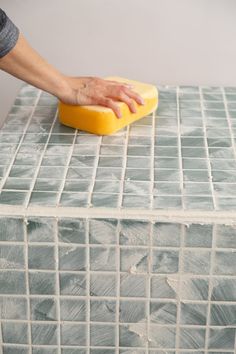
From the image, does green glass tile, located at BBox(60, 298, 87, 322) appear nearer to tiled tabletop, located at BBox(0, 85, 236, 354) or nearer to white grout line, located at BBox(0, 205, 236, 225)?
tiled tabletop, located at BBox(0, 85, 236, 354)

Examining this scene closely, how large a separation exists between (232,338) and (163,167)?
0.88ft

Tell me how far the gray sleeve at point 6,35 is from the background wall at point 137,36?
282mm

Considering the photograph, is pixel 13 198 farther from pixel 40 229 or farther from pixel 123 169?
pixel 123 169

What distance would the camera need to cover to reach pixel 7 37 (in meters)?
1.13

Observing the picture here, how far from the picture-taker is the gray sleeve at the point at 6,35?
3.69ft

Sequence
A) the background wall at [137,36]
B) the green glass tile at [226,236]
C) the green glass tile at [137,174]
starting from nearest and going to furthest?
the green glass tile at [226,236], the green glass tile at [137,174], the background wall at [137,36]

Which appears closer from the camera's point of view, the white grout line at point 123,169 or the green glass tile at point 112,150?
the white grout line at point 123,169

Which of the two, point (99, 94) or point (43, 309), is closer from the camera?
point (43, 309)

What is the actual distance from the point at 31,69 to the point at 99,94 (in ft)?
0.40

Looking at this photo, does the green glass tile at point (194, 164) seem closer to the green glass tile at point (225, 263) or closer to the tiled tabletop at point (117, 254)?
the tiled tabletop at point (117, 254)

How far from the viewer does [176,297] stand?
0.99 m

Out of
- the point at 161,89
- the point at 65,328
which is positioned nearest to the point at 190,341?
→ the point at 65,328

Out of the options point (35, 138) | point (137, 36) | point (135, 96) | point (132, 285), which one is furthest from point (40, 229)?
point (137, 36)

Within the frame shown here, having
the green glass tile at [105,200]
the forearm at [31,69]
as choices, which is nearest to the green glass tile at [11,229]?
the green glass tile at [105,200]
